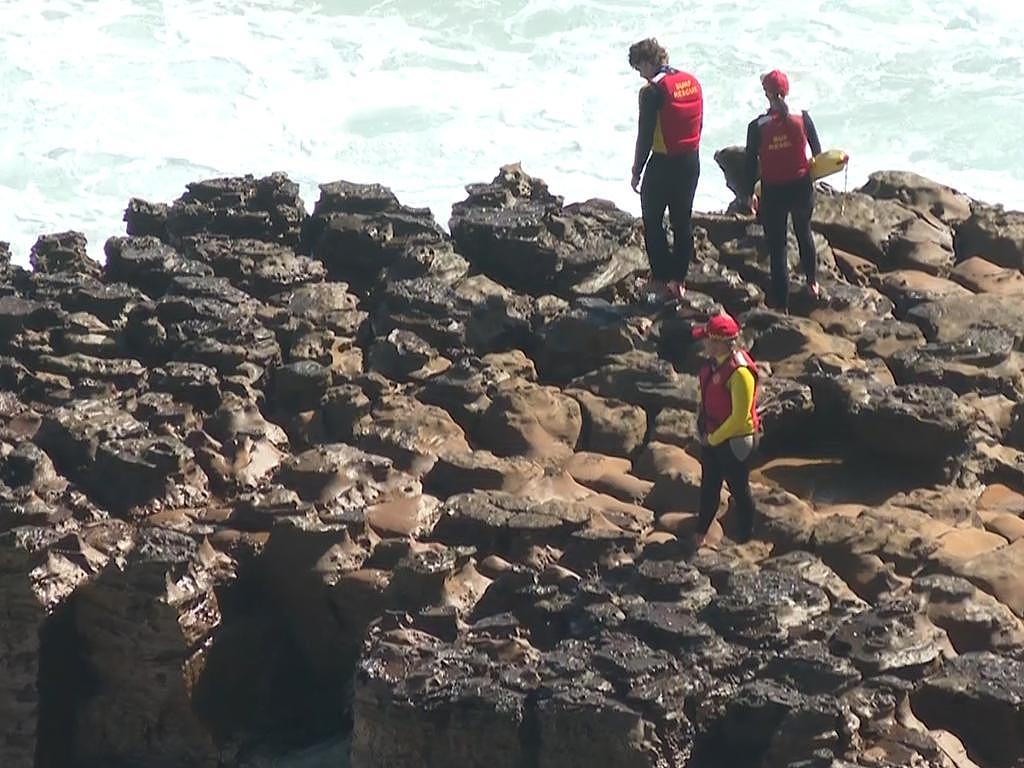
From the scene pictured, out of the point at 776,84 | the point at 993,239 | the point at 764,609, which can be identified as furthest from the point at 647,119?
the point at 764,609

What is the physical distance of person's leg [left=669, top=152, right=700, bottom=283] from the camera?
13.8 m

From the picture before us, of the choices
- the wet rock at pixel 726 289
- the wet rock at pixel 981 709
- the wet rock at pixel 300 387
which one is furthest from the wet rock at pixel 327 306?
the wet rock at pixel 981 709

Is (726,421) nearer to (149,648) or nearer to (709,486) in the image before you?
(709,486)

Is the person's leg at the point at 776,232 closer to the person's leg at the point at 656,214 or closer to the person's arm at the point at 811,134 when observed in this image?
the person's arm at the point at 811,134

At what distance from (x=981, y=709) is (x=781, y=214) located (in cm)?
531

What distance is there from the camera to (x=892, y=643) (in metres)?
10.1

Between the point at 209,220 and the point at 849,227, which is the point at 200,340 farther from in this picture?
the point at 849,227

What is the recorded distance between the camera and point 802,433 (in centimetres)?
1284

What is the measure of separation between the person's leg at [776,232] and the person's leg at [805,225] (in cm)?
10

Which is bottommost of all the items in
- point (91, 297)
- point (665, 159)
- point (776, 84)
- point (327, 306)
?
point (327, 306)

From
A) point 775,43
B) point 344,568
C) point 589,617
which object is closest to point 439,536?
point 344,568

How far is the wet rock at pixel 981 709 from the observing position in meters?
9.91

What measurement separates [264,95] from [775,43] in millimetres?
8648

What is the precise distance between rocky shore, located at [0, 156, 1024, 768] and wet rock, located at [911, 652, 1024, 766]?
0.02 meters
